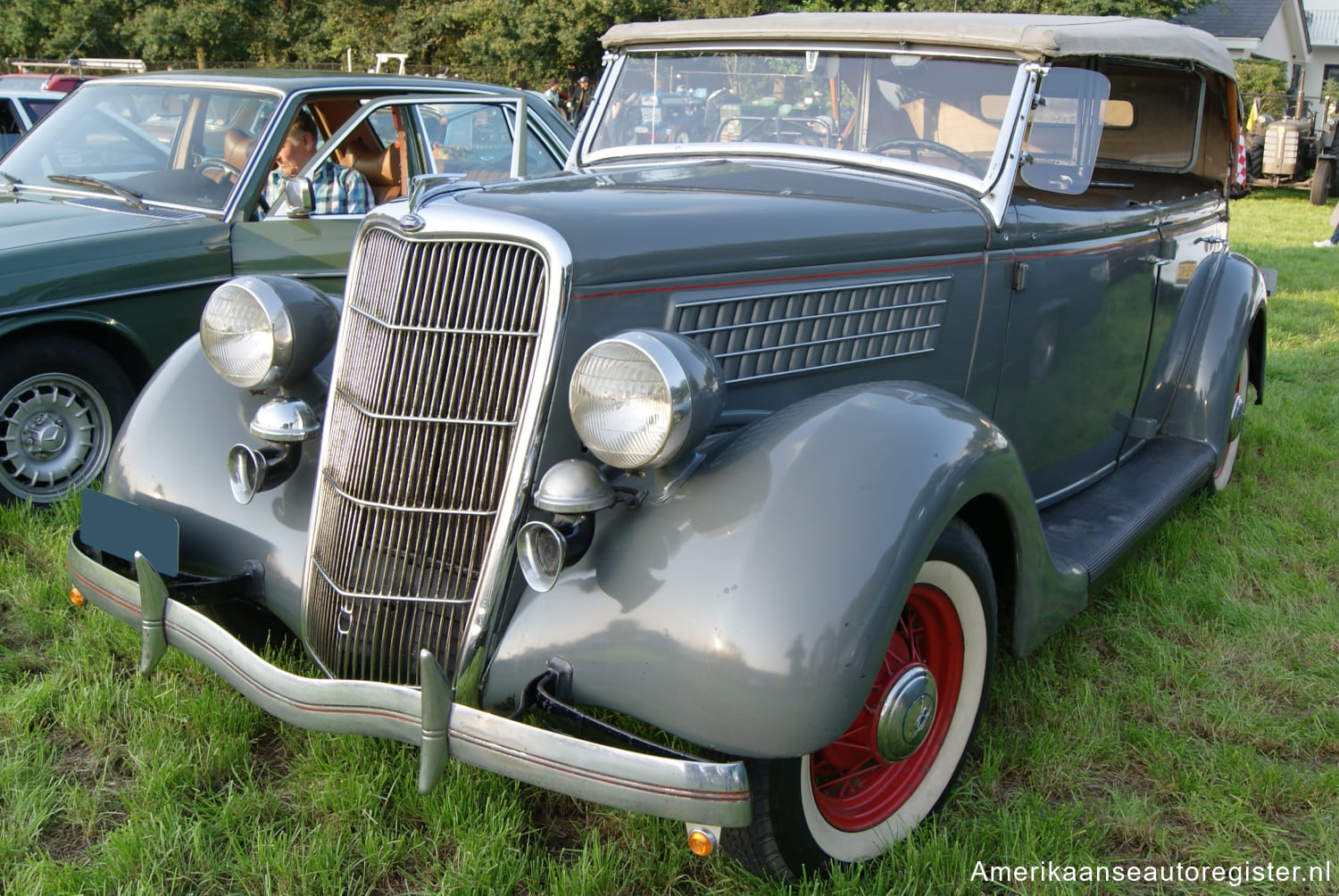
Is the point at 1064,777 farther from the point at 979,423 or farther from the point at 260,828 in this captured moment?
the point at 260,828

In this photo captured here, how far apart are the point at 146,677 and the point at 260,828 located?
74 cm

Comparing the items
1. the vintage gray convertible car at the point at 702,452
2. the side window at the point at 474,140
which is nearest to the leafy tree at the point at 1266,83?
the side window at the point at 474,140

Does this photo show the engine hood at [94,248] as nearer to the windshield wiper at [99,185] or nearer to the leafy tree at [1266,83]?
the windshield wiper at [99,185]

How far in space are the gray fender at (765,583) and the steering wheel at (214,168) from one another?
3431mm

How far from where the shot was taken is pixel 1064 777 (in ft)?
8.21

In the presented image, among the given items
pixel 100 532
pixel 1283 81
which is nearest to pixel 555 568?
pixel 100 532

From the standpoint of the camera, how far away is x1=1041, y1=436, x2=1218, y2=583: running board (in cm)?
290

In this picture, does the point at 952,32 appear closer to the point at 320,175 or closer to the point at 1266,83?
the point at 320,175

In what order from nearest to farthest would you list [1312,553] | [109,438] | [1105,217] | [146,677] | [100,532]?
[100,532], [146,677], [1105,217], [1312,553], [109,438]

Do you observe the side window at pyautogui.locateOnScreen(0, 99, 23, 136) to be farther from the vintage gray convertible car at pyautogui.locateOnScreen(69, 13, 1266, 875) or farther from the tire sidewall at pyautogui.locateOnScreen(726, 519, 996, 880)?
the tire sidewall at pyautogui.locateOnScreen(726, 519, 996, 880)

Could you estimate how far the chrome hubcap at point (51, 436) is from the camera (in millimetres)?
3898

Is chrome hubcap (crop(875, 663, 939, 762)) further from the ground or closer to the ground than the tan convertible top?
closer to the ground

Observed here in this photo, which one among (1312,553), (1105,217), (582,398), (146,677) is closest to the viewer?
(582,398)

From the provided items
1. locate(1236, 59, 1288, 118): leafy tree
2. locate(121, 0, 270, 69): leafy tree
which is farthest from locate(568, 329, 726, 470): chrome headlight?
locate(121, 0, 270, 69): leafy tree
